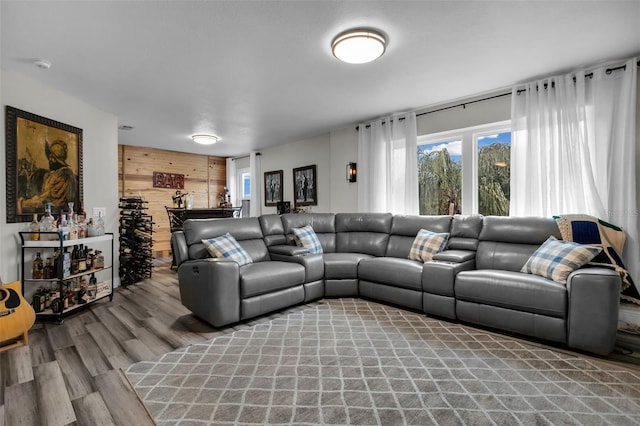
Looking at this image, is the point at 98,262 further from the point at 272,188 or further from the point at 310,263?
the point at 272,188

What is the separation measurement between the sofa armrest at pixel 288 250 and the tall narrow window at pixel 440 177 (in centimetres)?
201

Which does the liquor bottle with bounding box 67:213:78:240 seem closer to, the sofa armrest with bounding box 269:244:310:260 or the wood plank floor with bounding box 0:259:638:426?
the wood plank floor with bounding box 0:259:638:426

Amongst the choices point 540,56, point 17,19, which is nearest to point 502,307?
point 540,56

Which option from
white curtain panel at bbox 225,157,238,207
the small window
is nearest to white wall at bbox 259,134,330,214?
the small window

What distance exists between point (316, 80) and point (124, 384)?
311 cm

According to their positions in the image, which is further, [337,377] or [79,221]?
[79,221]

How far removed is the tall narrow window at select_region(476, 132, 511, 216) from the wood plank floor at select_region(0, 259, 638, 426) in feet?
6.93

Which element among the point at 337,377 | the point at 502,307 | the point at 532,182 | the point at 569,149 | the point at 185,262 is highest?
the point at 569,149

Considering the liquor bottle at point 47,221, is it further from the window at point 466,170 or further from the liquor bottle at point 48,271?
the window at point 466,170

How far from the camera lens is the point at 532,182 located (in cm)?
346

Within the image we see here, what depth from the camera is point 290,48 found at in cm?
269

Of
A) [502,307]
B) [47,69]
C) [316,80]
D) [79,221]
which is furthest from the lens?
[79,221]

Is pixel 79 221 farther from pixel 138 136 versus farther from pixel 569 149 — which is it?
pixel 569 149

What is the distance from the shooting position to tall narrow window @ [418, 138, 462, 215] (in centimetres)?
438
